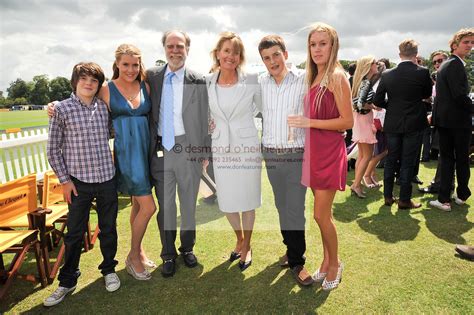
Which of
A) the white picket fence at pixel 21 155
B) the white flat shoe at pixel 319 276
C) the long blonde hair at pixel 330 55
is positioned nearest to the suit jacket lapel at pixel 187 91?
the long blonde hair at pixel 330 55

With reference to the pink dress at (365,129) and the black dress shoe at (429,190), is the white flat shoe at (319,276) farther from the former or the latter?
the black dress shoe at (429,190)

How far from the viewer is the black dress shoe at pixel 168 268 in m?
3.29

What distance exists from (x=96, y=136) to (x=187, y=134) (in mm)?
835

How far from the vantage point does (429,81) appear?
176 inches

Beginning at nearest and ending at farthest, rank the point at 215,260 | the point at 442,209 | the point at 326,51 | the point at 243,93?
1. the point at 326,51
2. the point at 243,93
3. the point at 215,260
4. the point at 442,209

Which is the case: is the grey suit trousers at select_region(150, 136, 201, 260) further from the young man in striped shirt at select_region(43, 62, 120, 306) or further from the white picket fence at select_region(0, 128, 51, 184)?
the white picket fence at select_region(0, 128, 51, 184)

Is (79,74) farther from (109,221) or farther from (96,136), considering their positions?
(109,221)

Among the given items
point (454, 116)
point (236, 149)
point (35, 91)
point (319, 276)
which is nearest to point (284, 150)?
point (236, 149)

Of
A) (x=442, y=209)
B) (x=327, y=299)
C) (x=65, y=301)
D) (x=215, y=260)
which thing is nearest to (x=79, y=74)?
(x=65, y=301)

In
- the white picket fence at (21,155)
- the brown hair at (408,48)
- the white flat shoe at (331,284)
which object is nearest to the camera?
the white flat shoe at (331,284)

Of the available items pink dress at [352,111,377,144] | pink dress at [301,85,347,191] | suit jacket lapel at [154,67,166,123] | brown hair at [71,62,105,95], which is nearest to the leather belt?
pink dress at [301,85,347,191]

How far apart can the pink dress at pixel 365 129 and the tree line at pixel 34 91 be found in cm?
11870

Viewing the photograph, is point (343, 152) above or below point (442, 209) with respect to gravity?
above

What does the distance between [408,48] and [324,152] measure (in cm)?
285
